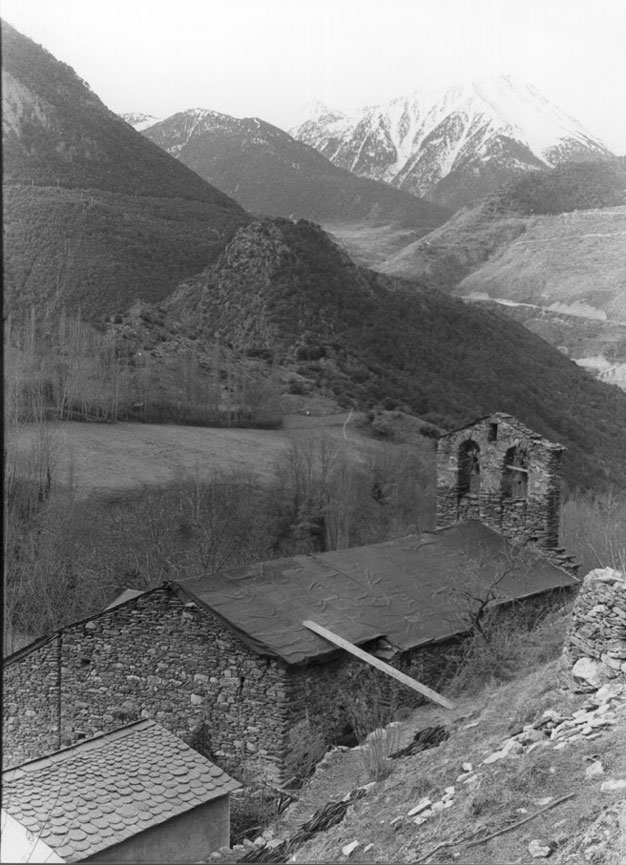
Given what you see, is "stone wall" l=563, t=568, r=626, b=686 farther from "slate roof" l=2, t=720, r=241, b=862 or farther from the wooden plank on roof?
"slate roof" l=2, t=720, r=241, b=862

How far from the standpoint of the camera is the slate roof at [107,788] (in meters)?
6.01

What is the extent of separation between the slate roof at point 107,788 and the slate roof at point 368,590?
144 centimetres

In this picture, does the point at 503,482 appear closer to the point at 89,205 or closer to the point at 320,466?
the point at 320,466

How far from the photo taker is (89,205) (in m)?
46.1

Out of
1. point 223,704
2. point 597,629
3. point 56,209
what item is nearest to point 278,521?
point 223,704

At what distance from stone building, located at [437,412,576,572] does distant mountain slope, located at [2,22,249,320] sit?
22.8m

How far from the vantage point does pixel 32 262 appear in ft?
122

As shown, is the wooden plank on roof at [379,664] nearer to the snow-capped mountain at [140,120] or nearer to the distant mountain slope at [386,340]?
the distant mountain slope at [386,340]

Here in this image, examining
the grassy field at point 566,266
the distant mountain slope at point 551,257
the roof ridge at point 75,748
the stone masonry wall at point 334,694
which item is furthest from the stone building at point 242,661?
the grassy field at point 566,266

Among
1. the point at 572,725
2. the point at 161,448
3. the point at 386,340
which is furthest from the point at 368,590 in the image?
the point at 386,340

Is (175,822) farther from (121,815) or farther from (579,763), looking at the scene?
(579,763)

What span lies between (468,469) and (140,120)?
168 ft

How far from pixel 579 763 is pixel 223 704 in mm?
4516

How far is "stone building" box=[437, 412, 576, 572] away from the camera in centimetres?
1348
